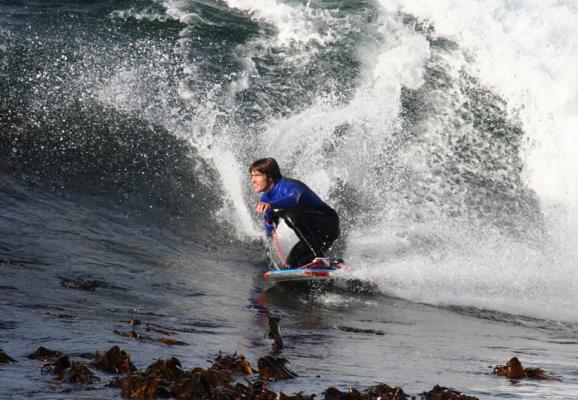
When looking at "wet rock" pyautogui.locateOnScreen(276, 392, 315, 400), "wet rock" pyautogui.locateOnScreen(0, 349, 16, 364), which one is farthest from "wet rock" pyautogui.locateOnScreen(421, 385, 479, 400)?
"wet rock" pyautogui.locateOnScreen(0, 349, 16, 364)

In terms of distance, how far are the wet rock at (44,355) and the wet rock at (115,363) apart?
23 centimetres

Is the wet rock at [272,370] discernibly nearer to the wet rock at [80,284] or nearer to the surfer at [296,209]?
the wet rock at [80,284]

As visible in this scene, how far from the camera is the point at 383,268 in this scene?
33.0ft

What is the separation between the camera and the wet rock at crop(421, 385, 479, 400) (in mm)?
4215

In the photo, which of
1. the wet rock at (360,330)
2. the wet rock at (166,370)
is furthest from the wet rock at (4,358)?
the wet rock at (360,330)

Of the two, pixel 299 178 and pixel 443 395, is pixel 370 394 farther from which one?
pixel 299 178

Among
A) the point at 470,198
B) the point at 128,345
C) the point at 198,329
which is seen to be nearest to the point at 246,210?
the point at 470,198

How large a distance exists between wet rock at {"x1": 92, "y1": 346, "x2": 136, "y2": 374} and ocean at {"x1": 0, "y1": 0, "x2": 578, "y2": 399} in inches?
6.2

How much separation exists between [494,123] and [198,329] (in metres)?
12.9

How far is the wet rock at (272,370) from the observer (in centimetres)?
447

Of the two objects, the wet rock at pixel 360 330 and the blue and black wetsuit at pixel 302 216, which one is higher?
the blue and black wetsuit at pixel 302 216

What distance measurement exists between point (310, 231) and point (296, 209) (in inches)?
11.9

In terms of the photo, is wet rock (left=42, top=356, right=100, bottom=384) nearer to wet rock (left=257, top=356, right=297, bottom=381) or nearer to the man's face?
wet rock (left=257, top=356, right=297, bottom=381)

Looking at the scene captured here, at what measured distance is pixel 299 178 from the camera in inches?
514
